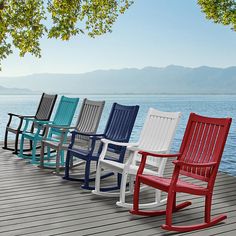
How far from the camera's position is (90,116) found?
22.0ft

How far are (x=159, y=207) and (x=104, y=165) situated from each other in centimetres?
84

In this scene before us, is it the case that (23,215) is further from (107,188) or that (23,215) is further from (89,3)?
(89,3)

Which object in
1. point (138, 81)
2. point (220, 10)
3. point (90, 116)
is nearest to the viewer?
point (90, 116)

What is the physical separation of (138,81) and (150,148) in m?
153

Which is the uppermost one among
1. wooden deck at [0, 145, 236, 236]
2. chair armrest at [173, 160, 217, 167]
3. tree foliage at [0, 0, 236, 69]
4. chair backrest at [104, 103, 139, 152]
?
tree foliage at [0, 0, 236, 69]

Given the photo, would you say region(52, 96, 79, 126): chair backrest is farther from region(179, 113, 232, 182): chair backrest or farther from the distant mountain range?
the distant mountain range

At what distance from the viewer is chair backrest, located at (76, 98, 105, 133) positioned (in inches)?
256

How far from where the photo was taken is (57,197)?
17.2 ft

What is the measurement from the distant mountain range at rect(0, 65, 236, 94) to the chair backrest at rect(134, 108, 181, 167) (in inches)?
5115

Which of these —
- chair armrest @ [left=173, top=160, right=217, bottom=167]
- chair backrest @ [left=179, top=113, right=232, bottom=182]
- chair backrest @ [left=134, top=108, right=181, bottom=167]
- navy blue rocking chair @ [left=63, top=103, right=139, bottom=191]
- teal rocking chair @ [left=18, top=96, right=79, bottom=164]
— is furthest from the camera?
teal rocking chair @ [left=18, top=96, right=79, bottom=164]

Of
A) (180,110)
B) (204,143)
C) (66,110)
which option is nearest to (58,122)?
(66,110)

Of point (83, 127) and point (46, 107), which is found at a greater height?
point (46, 107)

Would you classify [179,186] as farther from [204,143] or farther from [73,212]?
[73,212]

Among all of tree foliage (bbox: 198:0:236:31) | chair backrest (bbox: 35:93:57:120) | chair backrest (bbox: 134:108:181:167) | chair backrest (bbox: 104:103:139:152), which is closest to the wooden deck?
chair backrest (bbox: 134:108:181:167)
